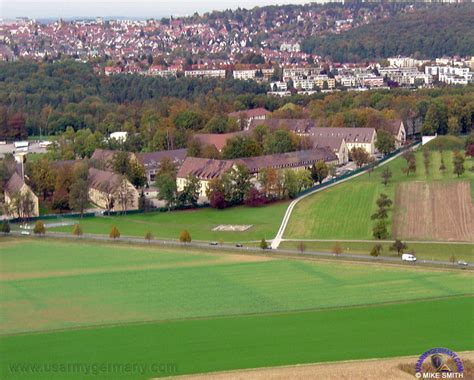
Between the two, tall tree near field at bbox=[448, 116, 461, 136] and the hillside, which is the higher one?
the hillside

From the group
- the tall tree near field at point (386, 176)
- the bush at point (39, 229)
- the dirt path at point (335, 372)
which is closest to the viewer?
the dirt path at point (335, 372)

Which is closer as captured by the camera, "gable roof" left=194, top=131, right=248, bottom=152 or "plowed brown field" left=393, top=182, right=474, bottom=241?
"plowed brown field" left=393, top=182, right=474, bottom=241

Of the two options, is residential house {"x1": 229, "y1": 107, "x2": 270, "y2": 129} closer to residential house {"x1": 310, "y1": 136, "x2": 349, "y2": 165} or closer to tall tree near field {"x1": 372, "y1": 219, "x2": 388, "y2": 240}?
residential house {"x1": 310, "y1": 136, "x2": 349, "y2": 165}

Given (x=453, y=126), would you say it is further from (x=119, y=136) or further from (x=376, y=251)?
(x=376, y=251)

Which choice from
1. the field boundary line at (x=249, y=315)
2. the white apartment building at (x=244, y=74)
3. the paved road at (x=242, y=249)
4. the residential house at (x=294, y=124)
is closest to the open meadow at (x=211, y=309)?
the field boundary line at (x=249, y=315)

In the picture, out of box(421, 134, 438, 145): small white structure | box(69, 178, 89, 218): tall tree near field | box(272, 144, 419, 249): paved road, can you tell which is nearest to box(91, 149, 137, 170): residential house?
box(69, 178, 89, 218): tall tree near field

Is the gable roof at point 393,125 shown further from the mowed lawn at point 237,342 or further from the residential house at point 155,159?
the mowed lawn at point 237,342
